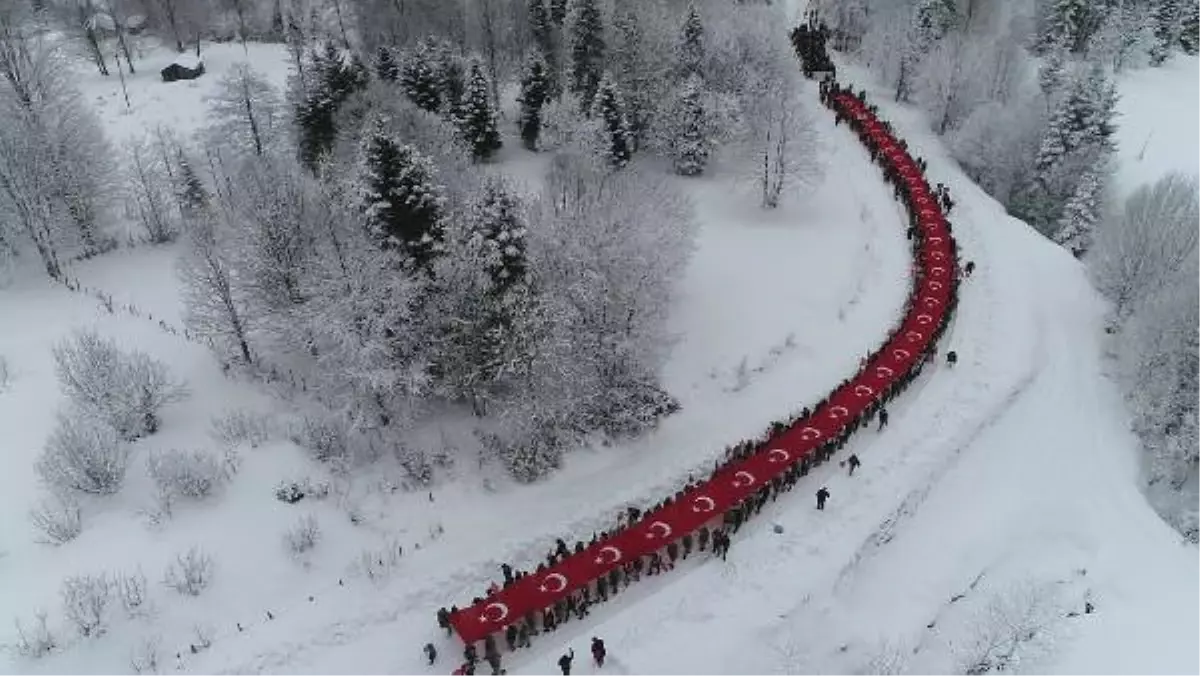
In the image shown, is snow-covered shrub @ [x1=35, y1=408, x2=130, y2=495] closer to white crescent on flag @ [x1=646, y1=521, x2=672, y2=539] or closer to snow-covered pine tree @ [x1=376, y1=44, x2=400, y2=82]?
white crescent on flag @ [x1=646, y1=521, x2=672, y2=539]

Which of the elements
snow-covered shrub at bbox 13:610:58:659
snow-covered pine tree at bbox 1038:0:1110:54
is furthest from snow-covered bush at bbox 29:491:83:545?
snow-covered pine tree at bbox 1038:0:1110:54

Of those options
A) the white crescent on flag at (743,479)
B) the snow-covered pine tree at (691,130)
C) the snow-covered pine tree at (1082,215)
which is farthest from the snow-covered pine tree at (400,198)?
the snow-covered pine tree at (1082,215)

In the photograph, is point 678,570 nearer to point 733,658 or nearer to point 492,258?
point 733,658

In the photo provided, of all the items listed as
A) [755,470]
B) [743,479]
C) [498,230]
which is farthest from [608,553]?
[498,230]

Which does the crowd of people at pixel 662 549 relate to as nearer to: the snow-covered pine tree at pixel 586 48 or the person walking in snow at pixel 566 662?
the person walking in snow at pixel 566 662

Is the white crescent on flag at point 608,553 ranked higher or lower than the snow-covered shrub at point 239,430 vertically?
lower

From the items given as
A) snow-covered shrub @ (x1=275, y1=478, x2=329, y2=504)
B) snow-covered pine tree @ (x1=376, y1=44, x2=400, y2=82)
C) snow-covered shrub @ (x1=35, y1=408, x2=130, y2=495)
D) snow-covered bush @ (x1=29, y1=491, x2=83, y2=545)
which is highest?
snow-covered pine tree @ (x1=376, y1=44, x2=400, y2=82)
